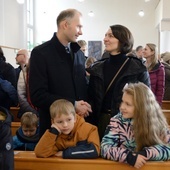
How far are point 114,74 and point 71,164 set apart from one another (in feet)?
Answer: 2.78

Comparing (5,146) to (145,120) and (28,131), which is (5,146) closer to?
(145,120)

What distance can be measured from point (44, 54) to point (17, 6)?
8.92m

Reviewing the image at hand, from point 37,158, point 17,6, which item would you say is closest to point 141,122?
point 37,158

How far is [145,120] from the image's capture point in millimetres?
1929

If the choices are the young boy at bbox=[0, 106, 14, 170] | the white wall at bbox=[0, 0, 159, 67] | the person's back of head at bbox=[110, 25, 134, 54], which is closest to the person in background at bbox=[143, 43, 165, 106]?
the person's back of head at bbox=[110, 25, 134, 54]

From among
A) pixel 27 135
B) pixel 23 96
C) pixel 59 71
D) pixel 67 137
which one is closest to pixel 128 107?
pixel 67 137

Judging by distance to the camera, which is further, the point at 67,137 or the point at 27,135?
the point at 27,135

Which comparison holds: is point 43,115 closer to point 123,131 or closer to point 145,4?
point 123,131

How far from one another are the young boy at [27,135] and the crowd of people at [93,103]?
1 cm

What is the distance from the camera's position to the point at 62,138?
209cm

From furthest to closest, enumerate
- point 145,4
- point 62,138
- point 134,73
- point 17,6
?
point 145,4 < point 17,6 < point 134,73 < point 62,138

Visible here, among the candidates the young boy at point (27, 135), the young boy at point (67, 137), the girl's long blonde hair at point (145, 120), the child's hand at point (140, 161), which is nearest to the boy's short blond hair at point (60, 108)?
the young boy at point (67, 137)

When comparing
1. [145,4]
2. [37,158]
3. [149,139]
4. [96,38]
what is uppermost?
[145,4]

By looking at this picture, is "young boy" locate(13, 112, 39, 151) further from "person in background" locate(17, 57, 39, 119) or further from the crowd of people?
"person in background" locate(17, 57, 39, 119)
